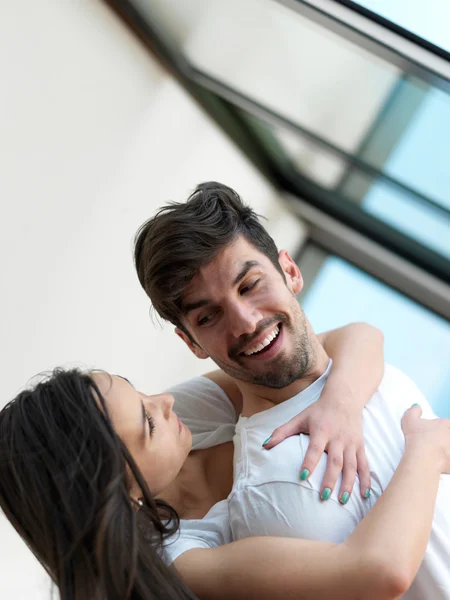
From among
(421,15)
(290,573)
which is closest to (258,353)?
(290,573)

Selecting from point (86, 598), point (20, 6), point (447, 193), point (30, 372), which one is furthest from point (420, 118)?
point (86, 598)

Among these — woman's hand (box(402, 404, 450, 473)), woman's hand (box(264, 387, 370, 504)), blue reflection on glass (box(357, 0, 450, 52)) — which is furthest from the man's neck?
blue reflection on glass (box(357, 0, 450, 52))

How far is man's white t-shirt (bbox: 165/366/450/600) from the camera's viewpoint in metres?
1.09

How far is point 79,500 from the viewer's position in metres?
1.00

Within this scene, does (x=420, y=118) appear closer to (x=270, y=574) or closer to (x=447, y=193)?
(x=447, y=193)

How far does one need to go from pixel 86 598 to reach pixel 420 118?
1671 mm

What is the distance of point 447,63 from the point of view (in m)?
1.49

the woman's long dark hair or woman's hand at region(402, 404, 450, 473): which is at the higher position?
woman's hand at region(402, 404, 450, 473)

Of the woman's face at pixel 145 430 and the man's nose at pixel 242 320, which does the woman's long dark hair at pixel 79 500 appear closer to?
the woman's face at pixel 145 430

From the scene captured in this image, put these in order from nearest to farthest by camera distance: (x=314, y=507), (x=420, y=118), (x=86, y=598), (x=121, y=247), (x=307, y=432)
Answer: (x=86, y=598) < (x=314, y=507) < (x=307, y=432) < (x=420, y=118) < (x=121, y=247)

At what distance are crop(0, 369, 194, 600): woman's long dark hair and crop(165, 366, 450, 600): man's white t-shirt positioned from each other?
13cm

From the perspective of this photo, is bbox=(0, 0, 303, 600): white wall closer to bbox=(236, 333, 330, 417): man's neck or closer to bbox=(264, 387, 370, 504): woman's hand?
bbox=(236, 333, 330, 417): man's neck

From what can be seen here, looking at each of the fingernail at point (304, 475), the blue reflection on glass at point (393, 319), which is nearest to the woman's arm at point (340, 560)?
the fingernail at point (304, 475)

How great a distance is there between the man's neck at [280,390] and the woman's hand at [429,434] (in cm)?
22
